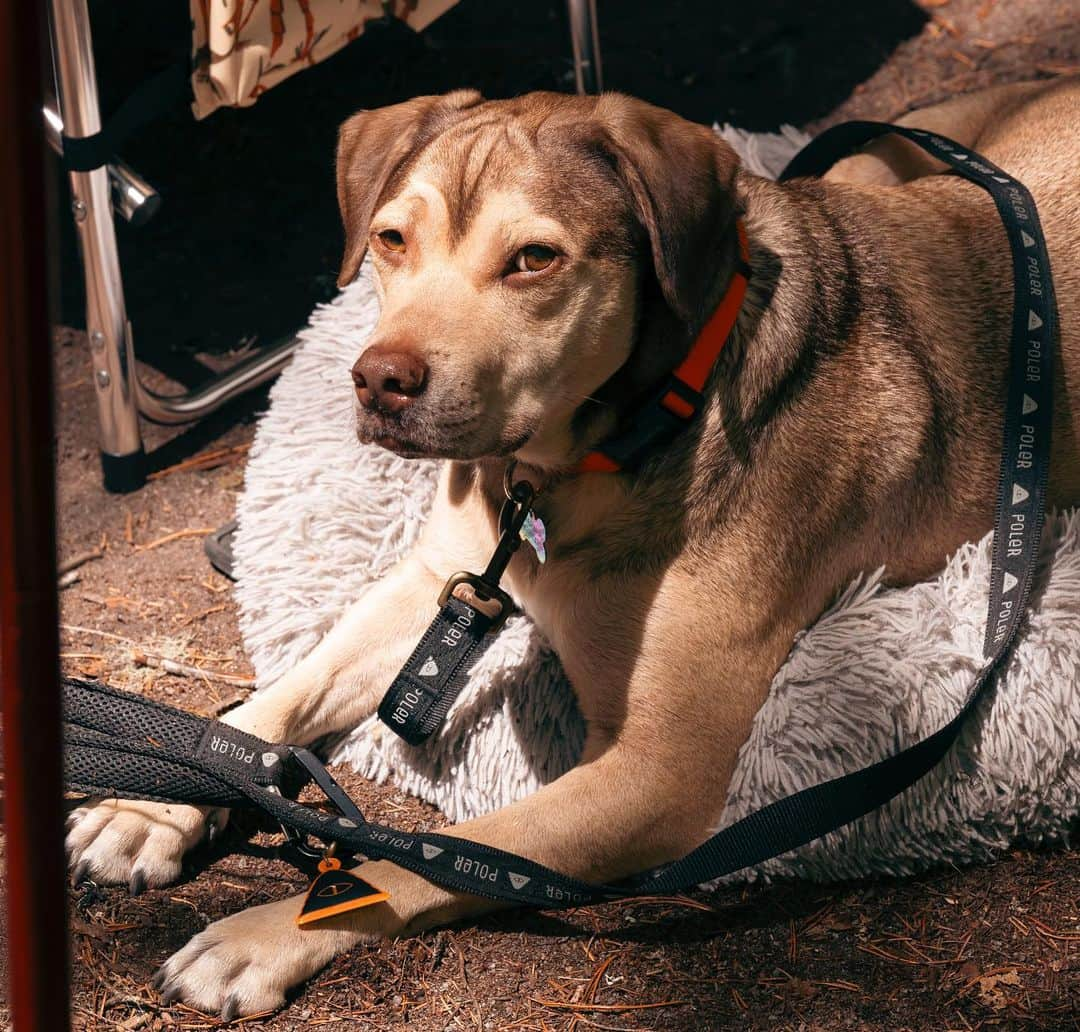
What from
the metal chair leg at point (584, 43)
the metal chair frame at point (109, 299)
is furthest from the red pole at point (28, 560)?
the metal chair leg at point (584, 43)

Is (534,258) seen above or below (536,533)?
above

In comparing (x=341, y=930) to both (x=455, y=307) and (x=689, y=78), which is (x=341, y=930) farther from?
(x=689, y=78)

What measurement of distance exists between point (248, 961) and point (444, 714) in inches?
26.3

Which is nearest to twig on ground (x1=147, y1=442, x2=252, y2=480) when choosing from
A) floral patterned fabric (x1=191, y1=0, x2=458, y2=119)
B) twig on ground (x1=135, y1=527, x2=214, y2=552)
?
twig on ground (x1=135, y1=527, x2=214, y2=552)

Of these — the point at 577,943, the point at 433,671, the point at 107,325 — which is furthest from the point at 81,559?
the point at 577,943

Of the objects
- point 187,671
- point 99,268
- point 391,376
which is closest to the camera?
point 391,376

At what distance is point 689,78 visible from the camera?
17.0 feet

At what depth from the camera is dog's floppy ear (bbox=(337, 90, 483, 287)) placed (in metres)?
2.57

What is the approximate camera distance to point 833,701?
8.77ft

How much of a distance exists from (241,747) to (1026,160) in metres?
2.41

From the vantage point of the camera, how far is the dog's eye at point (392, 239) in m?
2.39

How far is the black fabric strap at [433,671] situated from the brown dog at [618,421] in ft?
0.46

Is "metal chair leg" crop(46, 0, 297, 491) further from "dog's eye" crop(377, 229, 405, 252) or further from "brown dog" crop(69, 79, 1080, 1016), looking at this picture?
"dog's eye" crop(377, 229, 405, 252)

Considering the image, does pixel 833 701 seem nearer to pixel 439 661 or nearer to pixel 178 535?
pixel 439 661
